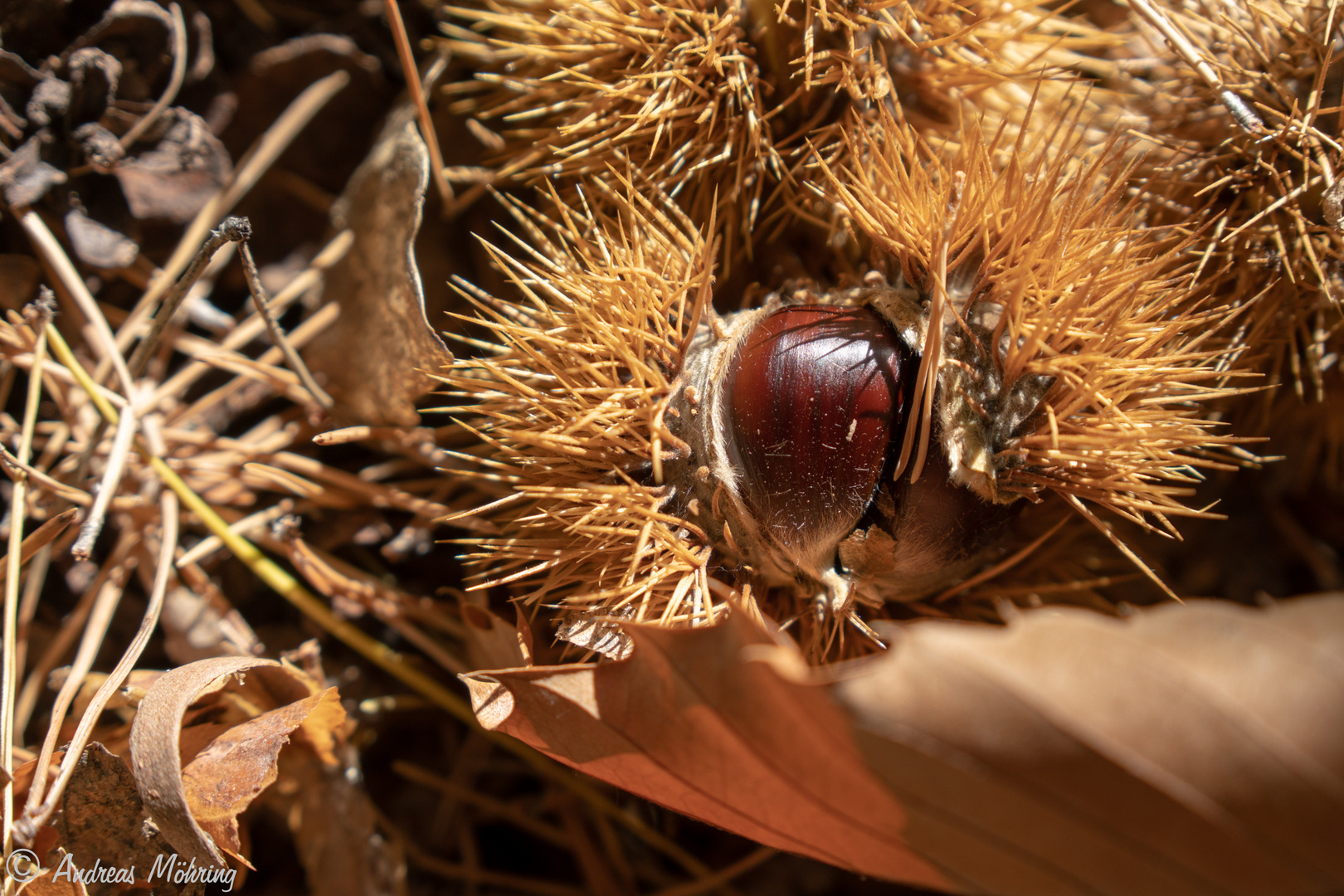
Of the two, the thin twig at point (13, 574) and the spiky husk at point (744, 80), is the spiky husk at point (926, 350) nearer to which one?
the spiky husk at point (744, 80)

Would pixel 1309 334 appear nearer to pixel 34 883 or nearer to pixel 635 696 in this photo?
pixel 635 696

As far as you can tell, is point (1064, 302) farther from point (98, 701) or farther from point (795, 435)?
point (98, 701)

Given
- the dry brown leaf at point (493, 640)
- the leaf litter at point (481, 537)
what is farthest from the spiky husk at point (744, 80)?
the dry brown leaf at point (493, 640)

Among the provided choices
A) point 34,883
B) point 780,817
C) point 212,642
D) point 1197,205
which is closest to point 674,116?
point 1197,205

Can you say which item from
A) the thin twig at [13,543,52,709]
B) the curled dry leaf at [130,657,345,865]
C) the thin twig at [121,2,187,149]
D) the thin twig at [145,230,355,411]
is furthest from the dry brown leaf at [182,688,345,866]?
the thin twig at [121,2,187,149]

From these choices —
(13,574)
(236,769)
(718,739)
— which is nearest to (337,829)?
(236,769)
